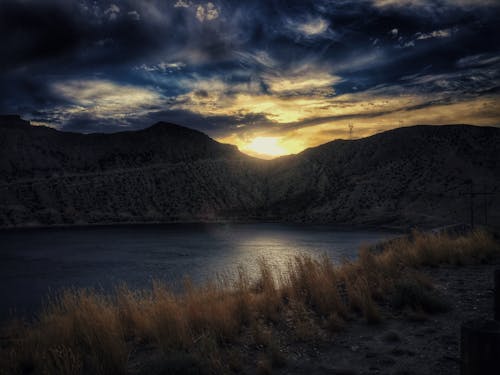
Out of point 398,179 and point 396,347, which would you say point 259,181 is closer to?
point 398,179

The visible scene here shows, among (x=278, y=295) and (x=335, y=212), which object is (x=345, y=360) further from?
(x=335, y=212)

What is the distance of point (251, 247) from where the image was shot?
3603cm

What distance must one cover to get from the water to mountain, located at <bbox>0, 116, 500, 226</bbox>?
21095 millimetres

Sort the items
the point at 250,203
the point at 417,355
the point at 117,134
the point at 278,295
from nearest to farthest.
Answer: the point at 417,355 < the point at 278,295 < the point at 250,203 < the point at 117,134

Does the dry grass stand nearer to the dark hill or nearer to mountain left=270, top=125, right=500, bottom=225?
mountain left=270, top=125, right=500, bottom=225

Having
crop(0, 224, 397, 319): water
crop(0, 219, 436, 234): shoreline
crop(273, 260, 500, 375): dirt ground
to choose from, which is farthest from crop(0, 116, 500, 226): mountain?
crop(273, 260, 500, 375): dirt ground

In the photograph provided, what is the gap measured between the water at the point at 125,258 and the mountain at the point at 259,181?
69.2 feet

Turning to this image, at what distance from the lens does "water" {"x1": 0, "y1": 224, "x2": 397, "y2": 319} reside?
66.7ft

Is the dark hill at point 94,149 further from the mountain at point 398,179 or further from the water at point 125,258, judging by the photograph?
Answer: the water at point 125,258

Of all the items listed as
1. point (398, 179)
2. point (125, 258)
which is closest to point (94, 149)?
point (398, 179)

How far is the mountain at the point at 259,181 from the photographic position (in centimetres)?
5872

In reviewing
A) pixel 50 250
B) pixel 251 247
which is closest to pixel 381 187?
pixel 251 247

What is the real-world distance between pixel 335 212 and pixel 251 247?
31.9 metres

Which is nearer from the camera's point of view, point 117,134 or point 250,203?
point 250,203
